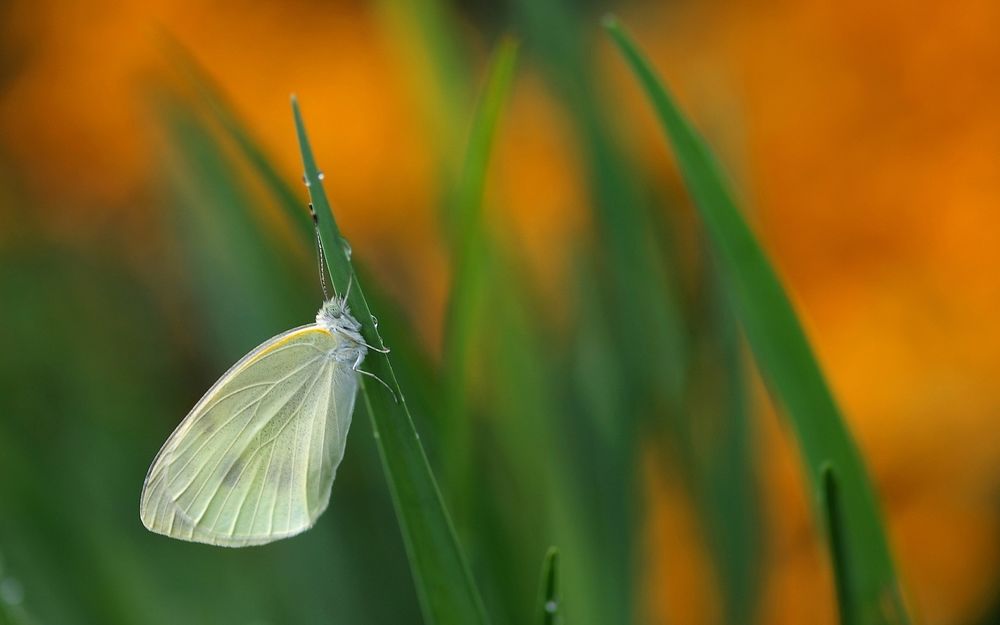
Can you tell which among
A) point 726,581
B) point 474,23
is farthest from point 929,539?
point 474,23

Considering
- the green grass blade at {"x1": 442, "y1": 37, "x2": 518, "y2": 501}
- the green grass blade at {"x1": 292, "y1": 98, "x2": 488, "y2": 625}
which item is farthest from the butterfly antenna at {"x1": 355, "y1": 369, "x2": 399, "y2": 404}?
the green grass blade at {"x1": 442, "y1": 37, "x2": 518, "y2": 501}

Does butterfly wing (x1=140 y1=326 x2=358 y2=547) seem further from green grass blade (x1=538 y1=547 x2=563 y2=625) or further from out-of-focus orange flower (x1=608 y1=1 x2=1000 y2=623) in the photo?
out-of-focus orange flower (x1=608 y1=1 x2=1000 y2=623)

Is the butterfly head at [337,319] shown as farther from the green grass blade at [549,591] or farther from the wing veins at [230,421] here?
the green grass blade at [549,591]

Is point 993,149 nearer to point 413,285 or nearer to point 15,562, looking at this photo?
point 413,285

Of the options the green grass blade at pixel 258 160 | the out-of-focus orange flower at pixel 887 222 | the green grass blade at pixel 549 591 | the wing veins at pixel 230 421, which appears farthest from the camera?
the out-of-focus orange flower at pixel 887 222

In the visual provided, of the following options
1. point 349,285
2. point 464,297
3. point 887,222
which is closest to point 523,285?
point 464,297

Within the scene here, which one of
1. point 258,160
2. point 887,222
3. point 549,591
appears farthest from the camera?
point 887,222

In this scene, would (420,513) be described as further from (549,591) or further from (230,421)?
(230,421)

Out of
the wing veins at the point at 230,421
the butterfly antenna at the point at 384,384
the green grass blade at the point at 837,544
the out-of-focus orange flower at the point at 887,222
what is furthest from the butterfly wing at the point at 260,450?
the out-of-focus orange flower at the point at 887,222
